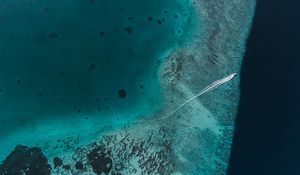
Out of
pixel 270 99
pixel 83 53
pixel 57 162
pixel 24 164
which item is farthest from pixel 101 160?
pixel 270 99

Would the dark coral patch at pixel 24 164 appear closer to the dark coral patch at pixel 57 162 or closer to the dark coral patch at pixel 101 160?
the dark coral patch at pixel 57 162

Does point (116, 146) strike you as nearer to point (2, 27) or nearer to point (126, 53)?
point (126, 53)

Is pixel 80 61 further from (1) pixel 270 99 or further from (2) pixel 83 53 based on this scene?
(1) pixel 270 99

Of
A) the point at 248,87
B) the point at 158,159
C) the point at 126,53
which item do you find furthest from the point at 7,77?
the point at 248,87

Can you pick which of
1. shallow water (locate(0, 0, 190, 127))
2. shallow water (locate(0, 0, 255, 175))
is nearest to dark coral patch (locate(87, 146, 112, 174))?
shallow water (locate(0, 0, 255, 175))

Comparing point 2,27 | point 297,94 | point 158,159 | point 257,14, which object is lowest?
point 158,159

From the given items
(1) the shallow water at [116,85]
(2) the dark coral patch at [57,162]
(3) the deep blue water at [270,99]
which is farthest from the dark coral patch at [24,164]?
(3) the deep blue water at [270,99]
